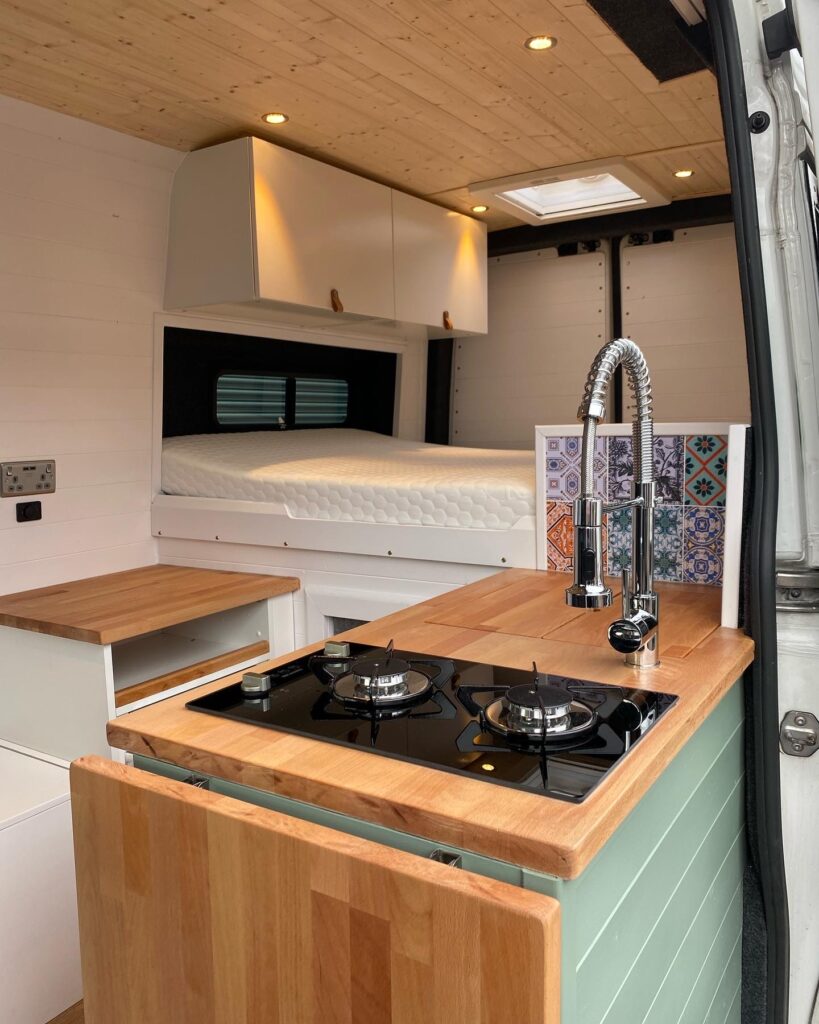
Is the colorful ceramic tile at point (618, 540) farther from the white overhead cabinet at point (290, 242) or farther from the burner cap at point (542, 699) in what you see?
the white overhead cabinet at point (290, 242)

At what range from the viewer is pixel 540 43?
2277 millimetres

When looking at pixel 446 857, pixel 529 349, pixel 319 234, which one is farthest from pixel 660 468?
pixel 529 349

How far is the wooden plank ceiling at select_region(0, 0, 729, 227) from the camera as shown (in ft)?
6.84

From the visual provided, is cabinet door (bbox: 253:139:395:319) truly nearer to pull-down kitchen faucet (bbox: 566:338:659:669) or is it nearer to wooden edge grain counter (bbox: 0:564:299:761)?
wooden edge grain counter (bbox: 0:564:299:761)

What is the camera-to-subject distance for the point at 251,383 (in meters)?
3.48

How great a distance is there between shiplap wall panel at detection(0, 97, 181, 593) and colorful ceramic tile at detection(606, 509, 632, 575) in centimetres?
170

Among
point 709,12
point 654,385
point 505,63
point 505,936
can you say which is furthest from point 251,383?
point 505,936

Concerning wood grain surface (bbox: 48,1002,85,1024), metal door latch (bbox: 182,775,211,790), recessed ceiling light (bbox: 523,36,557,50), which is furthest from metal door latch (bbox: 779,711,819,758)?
recessed ceiling light (bbox: 523,36,557,50)

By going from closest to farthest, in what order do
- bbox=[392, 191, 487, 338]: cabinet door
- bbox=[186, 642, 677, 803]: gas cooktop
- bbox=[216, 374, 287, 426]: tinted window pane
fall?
bbox=[186, 642, 677, 803]: gas cooktop → bbox=[216, 374, 287, 426]: tinted window pane → bbox=[392, 191, 487, 338]: cabinet door

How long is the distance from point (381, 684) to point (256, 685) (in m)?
0.18

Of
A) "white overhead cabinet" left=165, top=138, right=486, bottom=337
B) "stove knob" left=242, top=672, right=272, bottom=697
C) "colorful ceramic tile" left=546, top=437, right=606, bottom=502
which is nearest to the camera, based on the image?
"stove knob" left=242, top=672, right=272, bottom=697

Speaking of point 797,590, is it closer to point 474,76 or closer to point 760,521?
point 760,521

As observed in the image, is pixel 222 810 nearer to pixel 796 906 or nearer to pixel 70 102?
pixel 796 906

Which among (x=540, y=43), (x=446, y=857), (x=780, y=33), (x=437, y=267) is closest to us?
(x=446, y=857)
